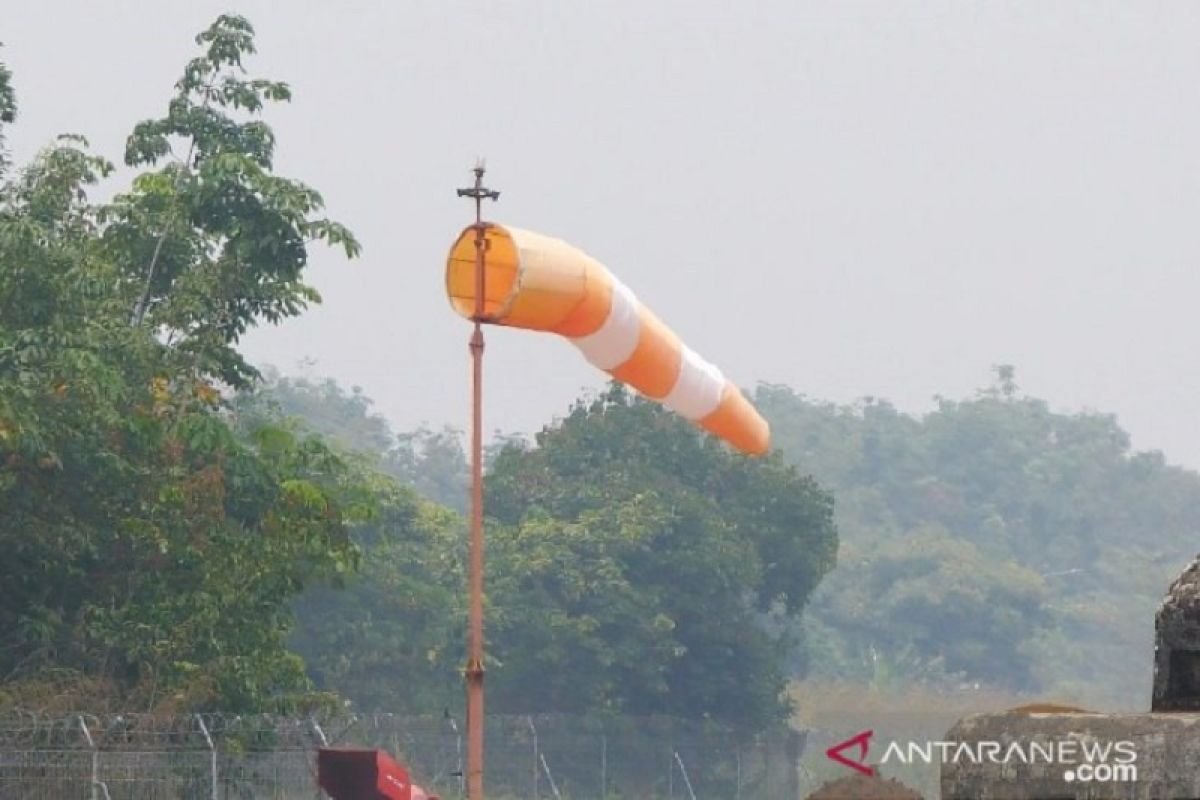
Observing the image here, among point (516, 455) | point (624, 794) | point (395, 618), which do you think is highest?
point (516, 455)

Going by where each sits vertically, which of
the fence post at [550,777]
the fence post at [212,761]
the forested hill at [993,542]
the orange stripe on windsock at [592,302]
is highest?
the forested hill at [993,542]

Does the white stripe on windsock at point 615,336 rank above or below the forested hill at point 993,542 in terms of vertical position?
below

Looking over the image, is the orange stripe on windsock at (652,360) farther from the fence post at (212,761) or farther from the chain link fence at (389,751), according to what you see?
the fence post at (212,761)

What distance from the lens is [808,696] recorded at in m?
90.1

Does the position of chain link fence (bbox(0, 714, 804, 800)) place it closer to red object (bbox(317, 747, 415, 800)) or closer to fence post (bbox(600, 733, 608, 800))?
fence post (bbox(600, 733, 608, 800))

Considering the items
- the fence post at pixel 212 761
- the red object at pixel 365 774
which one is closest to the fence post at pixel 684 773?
the fence post at pixel 212 761

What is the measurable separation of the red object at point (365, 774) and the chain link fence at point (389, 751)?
3.20ft

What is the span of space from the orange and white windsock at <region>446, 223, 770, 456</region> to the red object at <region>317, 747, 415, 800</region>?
565cm

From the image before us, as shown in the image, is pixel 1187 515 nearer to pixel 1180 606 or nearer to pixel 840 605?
pixel 840 605

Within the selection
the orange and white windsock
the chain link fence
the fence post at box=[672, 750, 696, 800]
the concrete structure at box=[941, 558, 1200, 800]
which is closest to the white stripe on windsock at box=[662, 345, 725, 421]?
the orange and white windsock

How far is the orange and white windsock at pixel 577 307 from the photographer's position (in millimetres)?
10680

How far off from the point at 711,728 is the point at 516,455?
11201 millimetres

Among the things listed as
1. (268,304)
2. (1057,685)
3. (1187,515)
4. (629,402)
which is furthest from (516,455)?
(1187,515)

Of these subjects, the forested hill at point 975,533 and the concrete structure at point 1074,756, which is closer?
the concrete structure at point 1074,756
